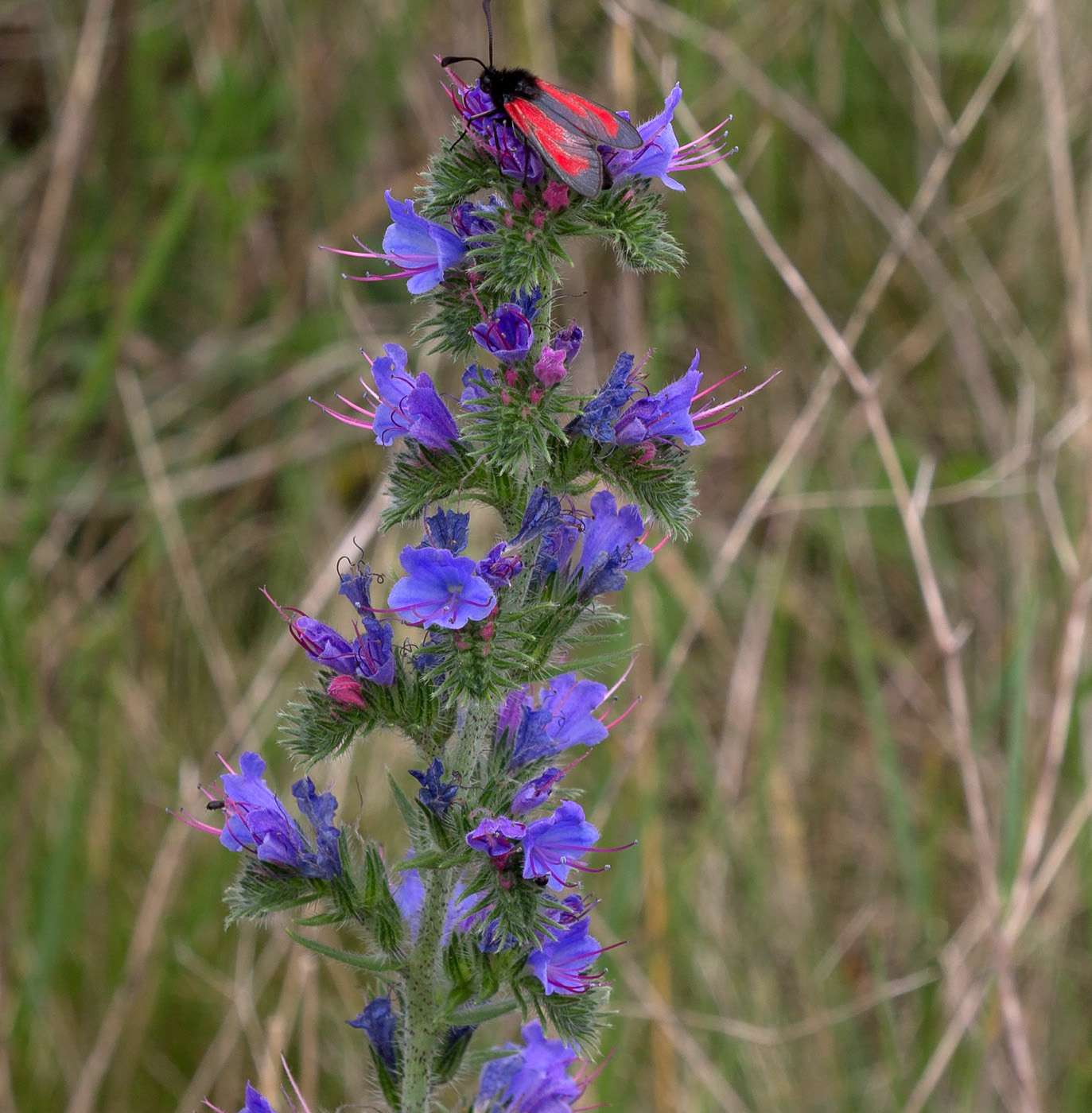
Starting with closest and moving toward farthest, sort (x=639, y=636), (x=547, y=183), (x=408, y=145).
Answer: (x=547, y=183) → (x=639, y=636) → (x=408, y=145)

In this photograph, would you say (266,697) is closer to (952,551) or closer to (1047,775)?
(1047,775)

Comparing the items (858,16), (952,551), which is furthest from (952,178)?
(952,551)

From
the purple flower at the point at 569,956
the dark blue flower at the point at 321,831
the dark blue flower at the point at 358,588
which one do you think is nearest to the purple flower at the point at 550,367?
the dark blue flower at the point at 358,588

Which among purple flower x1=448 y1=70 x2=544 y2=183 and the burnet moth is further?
purple flower x1=448 y1=70 x2=544 y2=183

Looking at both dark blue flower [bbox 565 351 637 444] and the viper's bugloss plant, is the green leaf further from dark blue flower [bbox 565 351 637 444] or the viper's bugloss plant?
dark blue flower [bbox 565 351 637 444]

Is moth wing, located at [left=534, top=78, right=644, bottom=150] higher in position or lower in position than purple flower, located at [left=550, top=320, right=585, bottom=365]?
higher

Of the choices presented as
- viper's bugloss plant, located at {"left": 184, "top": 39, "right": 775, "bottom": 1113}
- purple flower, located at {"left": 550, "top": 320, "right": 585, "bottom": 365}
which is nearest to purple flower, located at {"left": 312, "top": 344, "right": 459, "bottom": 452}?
viper's bugloss plant, located at {"left": 184, "top": 39, "right": 775, "bottom": 1113}

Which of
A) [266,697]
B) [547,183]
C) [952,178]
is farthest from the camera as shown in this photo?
[952,178]
